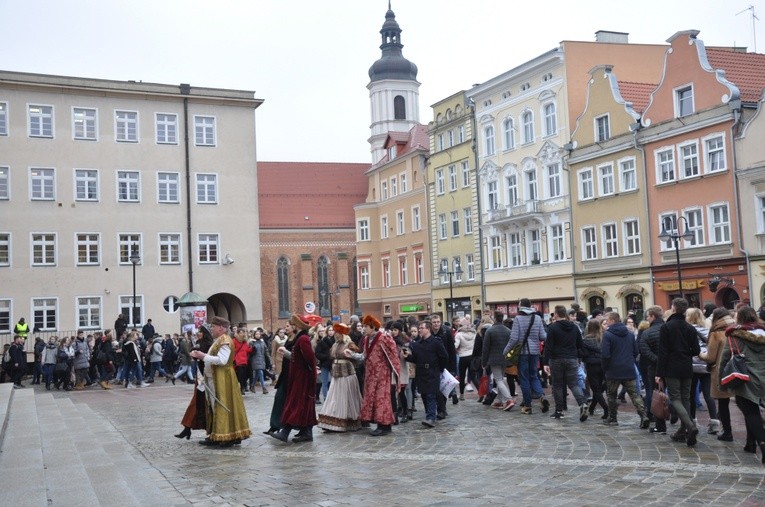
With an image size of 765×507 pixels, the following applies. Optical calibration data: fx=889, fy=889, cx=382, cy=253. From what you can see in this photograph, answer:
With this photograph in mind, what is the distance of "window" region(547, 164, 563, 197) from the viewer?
44656 mm

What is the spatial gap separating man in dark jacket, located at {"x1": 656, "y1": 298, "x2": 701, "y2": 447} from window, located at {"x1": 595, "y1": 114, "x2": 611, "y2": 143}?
31.1 m

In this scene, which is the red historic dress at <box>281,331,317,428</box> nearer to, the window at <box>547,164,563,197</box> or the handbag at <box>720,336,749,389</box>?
the handbag at <box>720,336,749,389</box>

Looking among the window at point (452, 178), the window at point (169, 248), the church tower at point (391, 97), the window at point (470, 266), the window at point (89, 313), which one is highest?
the church tower at point (391, 97)

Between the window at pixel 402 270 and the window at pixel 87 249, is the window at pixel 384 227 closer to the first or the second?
the window at pixel 402 270

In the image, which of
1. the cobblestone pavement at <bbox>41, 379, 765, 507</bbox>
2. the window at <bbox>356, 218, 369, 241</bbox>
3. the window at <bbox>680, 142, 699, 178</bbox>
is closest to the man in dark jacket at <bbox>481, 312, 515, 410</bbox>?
the cobblestone pavement at <bbox>41, 379, 765, 507</bbox>

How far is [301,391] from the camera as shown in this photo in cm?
1280

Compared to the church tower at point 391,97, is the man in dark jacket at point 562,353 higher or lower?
lower

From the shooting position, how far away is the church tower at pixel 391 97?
3327 inches

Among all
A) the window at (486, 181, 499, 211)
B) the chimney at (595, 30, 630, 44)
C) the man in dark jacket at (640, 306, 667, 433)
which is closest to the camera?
the man in dark jacket at (640, 306, 667, 433)

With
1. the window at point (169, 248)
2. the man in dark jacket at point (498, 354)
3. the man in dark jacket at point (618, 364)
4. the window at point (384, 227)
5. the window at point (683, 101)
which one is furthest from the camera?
the window at point (384, 227)

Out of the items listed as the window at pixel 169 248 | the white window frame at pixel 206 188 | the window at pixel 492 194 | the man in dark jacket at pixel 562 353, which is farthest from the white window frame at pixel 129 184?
the man in dark jacket at pixel 562 353

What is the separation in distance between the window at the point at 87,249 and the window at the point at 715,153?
2749 cm

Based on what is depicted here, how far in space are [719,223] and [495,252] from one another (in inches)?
650

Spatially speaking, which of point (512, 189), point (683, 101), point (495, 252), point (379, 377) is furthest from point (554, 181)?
point (379, 377)
